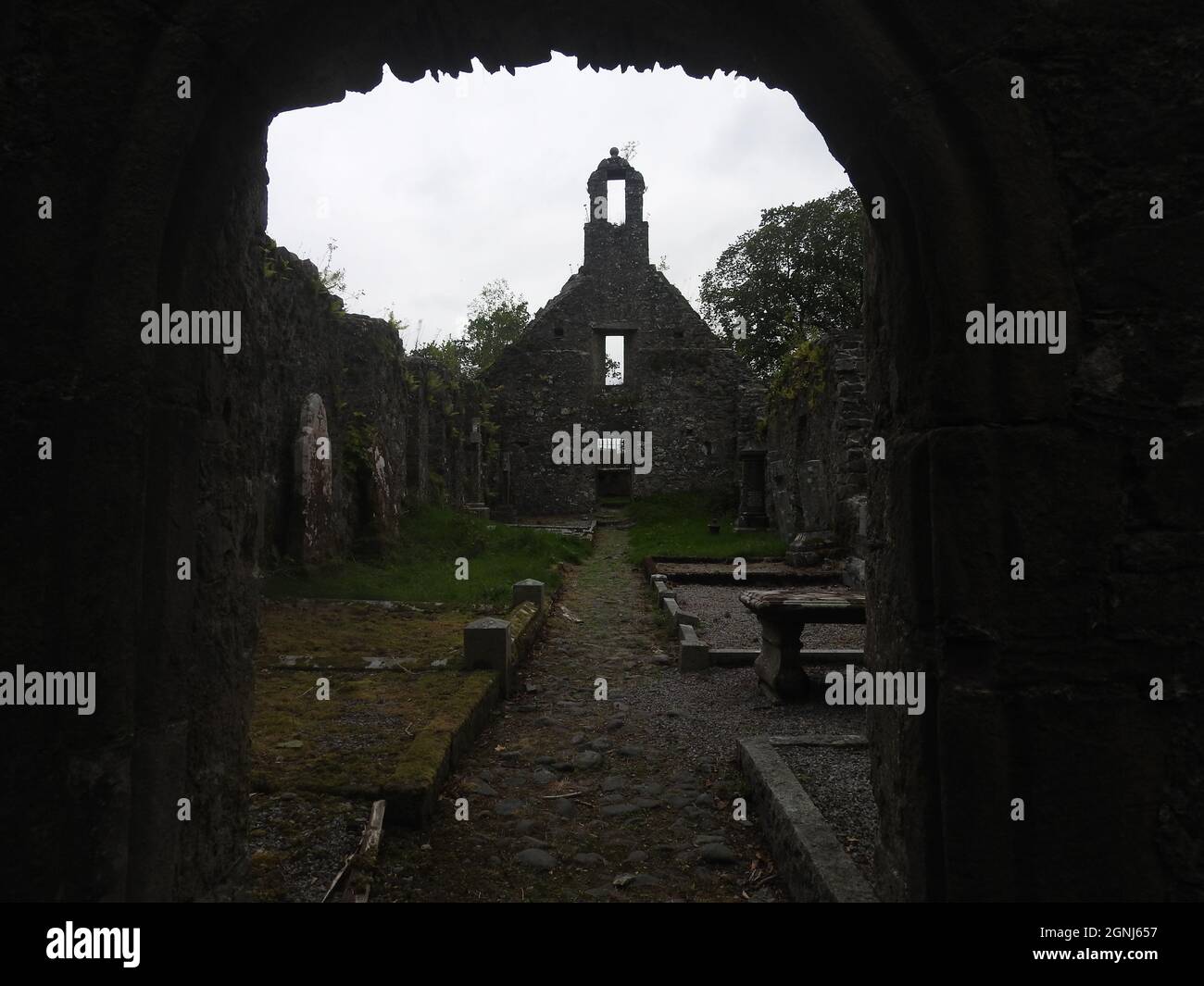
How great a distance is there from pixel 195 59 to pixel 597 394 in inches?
821

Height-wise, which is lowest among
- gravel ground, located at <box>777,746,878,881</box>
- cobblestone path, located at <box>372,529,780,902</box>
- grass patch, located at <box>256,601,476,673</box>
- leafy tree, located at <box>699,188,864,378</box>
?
cobblestone path, located at <box>372,529,780,902</box>

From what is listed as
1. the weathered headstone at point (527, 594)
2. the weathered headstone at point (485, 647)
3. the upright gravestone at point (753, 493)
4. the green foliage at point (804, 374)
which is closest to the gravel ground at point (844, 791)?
the weathered headstone at point (485, 647)

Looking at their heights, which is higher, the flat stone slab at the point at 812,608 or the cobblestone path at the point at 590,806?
the flat stone slab at the point at 812,608

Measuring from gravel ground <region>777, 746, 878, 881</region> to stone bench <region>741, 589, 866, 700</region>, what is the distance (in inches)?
53.7

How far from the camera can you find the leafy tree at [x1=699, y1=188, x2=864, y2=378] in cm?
2922

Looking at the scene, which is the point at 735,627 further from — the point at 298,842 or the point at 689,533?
the point at 689,533

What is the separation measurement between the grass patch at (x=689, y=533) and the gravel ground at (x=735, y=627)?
283 cm

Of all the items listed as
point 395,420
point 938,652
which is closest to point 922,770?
point 938,652

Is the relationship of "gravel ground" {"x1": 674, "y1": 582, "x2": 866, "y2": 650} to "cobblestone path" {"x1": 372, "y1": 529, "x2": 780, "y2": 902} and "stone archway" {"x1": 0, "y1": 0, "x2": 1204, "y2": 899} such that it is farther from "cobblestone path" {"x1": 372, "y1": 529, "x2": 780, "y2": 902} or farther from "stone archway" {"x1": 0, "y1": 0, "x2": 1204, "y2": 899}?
"stone archway" {"x1": 0, "y1": 0, "x2": 1204, "y2": 899}

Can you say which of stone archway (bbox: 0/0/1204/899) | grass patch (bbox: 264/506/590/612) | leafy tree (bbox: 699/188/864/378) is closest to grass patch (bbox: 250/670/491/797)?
stone archway (bbox: 0/0/1204/899)

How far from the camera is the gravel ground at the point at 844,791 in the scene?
3.28 m

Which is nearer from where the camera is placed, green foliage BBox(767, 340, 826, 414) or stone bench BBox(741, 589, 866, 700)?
stone bench BBox(741, 589, 866, 700)

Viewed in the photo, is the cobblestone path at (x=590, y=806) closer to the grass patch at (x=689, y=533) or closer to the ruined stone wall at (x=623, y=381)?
the grass patch at (x=689, y=533)

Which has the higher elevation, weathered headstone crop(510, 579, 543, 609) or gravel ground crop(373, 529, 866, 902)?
weathered headstone crop(510, 579, 543, 609)
